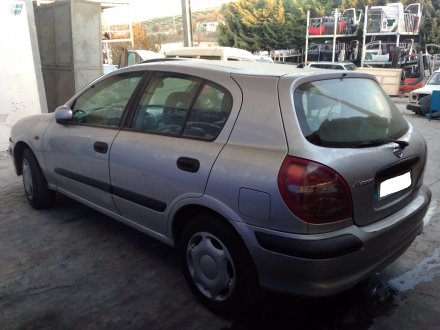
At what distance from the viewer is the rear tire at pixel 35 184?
4.19 m

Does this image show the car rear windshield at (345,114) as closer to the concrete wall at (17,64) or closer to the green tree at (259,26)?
the concrete wall at (17,64)

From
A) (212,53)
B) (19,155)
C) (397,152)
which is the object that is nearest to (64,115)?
(19,155)

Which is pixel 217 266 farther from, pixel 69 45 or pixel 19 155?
pixel 69 45

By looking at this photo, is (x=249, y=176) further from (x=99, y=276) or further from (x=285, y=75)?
(x=99, y=276)

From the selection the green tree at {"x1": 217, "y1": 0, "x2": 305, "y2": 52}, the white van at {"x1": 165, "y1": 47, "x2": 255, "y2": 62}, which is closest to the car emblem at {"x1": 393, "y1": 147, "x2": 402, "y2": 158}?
the white van at {"x1": 165, "y1": 47, "x2": 255, "y2": 62}

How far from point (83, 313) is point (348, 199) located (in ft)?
5.78

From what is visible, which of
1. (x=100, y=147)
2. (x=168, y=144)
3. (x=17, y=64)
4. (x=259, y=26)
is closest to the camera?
(x=168, y=144)

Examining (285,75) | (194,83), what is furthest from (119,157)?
(285,75)

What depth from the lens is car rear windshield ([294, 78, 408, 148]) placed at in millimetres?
2305

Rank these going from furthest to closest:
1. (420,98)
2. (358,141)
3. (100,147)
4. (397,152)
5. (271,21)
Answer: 1. (271,21)
2. (420,98)
3. (100,147)
4. (397,152)
5. (358,141)

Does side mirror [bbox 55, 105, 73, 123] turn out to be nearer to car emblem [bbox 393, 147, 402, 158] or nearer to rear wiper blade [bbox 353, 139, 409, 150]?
rear wiper blade [bbox 353, 139, 409, 150]

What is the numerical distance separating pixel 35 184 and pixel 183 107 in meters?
2.21

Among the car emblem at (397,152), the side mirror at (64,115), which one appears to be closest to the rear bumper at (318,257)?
the car emblem at (397,152)

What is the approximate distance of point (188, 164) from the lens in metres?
2.58
